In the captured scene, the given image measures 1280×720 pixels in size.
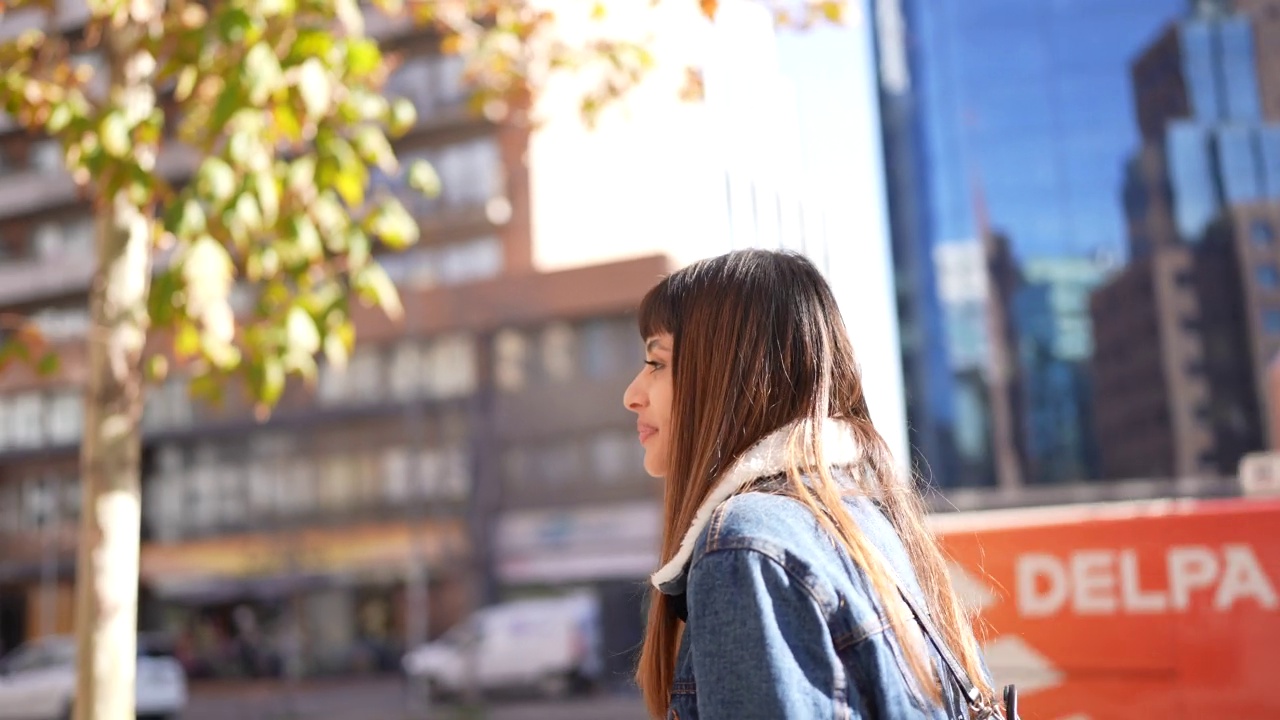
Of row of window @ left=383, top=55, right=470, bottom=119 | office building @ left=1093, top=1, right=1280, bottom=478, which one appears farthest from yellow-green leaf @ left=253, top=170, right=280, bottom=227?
office building @ left=1093, top=1, right=1280, bottom=478

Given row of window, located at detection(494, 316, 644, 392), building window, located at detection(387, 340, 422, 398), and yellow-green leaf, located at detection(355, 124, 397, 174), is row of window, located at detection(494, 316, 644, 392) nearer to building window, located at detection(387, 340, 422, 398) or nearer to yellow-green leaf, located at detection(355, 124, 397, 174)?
building window, located at detection(387, 340, 422, 398)

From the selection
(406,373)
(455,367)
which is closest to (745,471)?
(455,367)

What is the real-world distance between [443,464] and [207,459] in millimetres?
8894

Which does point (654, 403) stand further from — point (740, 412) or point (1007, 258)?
point (1007, 258)

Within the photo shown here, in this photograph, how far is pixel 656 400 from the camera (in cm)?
155

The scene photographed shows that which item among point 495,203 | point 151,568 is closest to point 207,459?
point 151,568

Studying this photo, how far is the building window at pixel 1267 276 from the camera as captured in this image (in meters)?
49.0

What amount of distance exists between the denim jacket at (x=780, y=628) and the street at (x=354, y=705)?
18314 millimetres

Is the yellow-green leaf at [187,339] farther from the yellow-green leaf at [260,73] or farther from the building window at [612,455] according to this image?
the building window at [612,455]

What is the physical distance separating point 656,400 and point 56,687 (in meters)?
20.4

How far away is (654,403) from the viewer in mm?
1554

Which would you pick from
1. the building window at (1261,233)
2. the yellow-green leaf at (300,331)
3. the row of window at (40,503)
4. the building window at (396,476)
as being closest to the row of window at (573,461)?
the building window at (396,476)

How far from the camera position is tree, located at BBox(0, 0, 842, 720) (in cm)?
373

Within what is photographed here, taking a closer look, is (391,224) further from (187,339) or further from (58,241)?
(58,241)
